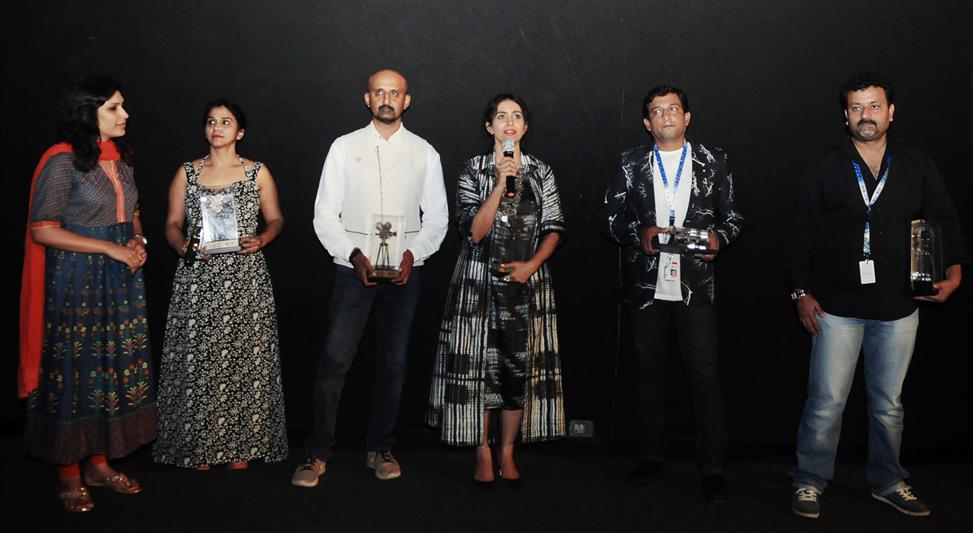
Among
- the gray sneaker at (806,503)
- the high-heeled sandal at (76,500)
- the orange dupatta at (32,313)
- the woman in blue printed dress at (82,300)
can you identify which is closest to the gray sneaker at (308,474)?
the woman in blue printed dress at (82,300)

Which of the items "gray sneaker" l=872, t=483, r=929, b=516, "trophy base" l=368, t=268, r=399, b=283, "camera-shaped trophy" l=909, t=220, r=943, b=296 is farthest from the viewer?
"trophy base" l=368, t=268, r=399, b=283

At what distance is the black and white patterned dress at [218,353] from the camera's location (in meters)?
4.13

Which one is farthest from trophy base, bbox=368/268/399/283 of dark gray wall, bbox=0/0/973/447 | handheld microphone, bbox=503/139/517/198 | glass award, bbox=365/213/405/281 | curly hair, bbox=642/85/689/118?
curly hair, bbox=642/85/689/118

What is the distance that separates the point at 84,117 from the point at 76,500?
1604 millimetres

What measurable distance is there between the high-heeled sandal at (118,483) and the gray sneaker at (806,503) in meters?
2.86

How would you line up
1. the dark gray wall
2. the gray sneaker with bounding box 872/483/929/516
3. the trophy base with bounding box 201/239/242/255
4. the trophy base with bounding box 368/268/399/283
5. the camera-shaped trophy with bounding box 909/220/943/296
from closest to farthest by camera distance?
the camera-shaped trophy with bounding box 909/220/943/296 → the gray sneaker with bounding box 872/483/929/516 → the trophy base with bounding box 368/268/399/283 → the trophy base with bounding box 201/239/242/255 → the dark gray wall

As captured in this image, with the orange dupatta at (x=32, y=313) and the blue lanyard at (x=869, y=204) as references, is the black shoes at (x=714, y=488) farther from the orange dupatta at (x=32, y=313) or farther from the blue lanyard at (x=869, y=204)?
the orange dupatta at (x=32, y=313)

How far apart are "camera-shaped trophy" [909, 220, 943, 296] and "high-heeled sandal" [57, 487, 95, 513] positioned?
3.54 metres

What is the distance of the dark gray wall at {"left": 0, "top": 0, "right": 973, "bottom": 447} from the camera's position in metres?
4.42

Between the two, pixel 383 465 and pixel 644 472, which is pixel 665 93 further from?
pixel 383 465

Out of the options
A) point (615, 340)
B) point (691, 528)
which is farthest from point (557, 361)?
point (691, 528)

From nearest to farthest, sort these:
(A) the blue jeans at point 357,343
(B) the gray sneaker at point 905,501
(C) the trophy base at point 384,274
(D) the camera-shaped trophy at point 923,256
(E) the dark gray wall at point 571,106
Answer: (D) the camera-shaped trophy at point 923,256, (B) the gray sneaker at point 905,501, (C) the trophy base at point 384,274, (A) the blue jeans at point 357,343, (E) the dark gray wall at point 571,106

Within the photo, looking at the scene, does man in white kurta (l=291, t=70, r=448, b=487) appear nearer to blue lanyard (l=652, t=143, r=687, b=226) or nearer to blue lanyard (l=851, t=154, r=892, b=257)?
blue lanyard (l=652, t=143, r=687, b=226)

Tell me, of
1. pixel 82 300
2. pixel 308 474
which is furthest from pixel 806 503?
pixel 82 300
